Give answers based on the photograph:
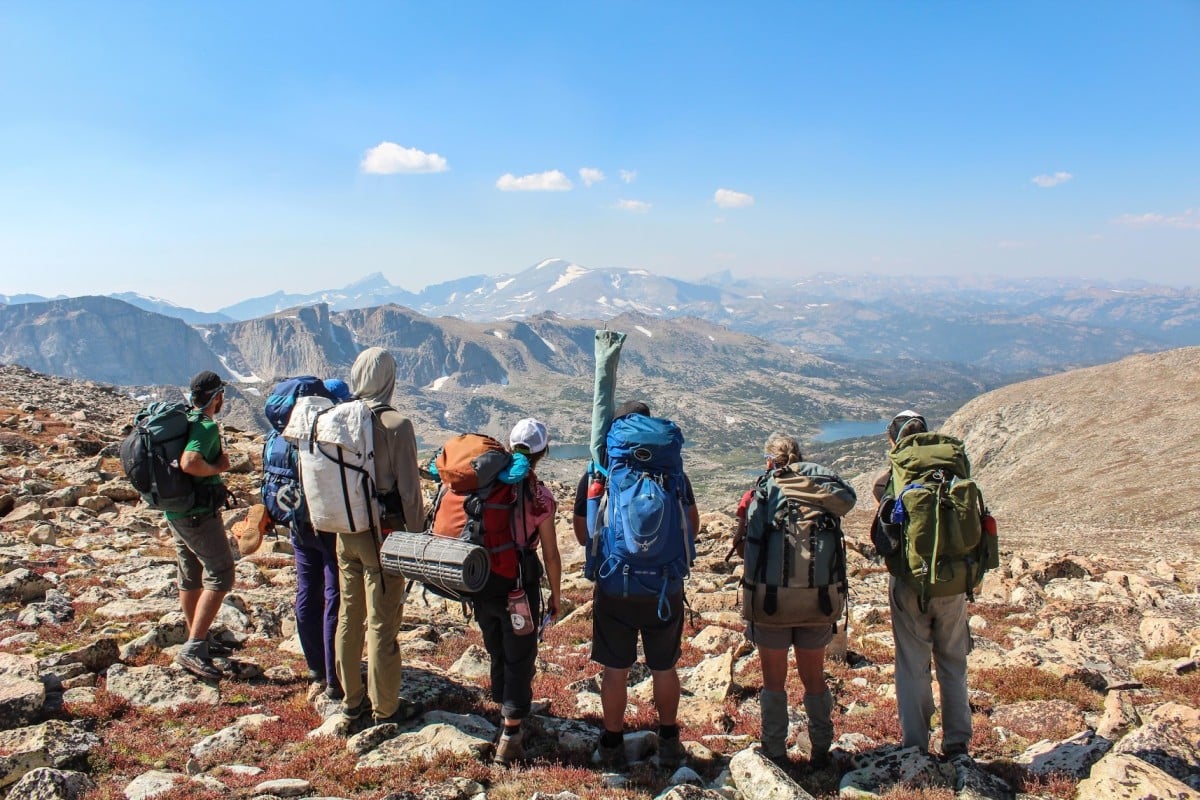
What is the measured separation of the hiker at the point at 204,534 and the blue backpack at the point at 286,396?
1059mm

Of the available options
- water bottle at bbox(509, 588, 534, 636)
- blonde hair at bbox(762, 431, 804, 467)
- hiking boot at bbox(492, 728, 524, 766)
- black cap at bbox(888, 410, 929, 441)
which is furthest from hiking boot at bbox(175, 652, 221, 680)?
black cap at bbox(888, 410, 929, 441)

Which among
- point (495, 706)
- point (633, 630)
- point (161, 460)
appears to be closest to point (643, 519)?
point (633, 630)

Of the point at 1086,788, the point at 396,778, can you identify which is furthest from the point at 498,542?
the point at 1086,788

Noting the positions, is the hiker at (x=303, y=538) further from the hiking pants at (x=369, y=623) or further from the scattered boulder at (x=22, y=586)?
the scattered boulder at (x=22, y=586)

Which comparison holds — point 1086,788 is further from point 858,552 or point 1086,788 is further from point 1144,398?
point 1144,398

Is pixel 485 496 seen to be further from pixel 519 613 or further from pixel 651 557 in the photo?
pixel 651 557

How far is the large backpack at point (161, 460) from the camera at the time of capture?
774 cm

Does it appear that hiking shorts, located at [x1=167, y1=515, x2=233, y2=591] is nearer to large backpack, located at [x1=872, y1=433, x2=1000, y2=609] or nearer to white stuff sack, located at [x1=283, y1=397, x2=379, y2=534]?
white stuff sack, located at [x1=283, y1=397, x2=379, y2=534]

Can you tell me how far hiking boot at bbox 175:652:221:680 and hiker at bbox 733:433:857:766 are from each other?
6530 millimetres

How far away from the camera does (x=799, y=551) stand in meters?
6.31

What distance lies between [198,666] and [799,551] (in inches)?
288

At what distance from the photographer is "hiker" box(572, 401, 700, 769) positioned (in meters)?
6.24

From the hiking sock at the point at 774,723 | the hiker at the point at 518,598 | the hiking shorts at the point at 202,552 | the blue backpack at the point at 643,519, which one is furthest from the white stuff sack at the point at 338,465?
the hiking sock at the point at 774,723

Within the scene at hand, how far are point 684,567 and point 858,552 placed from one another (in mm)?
17488
